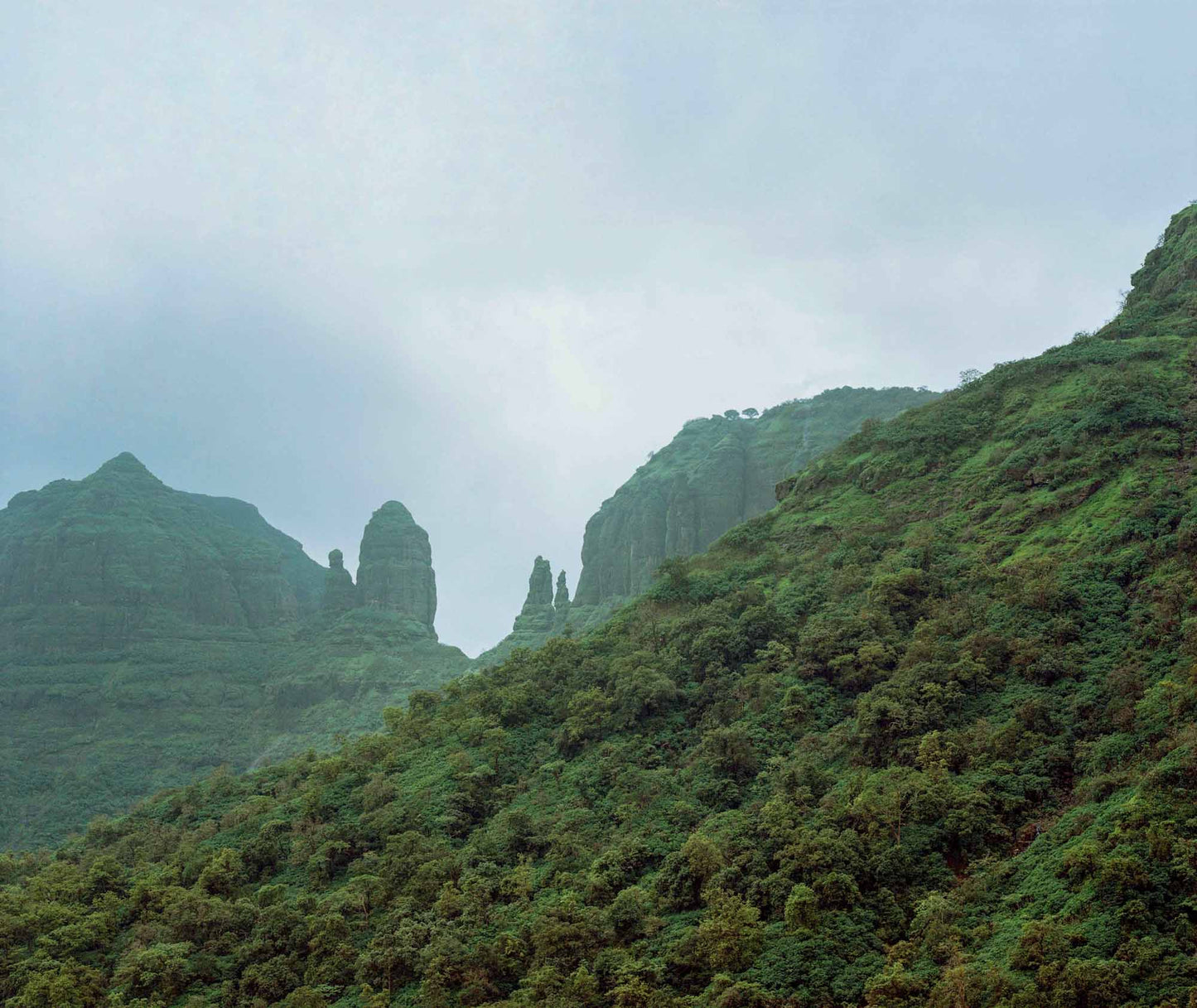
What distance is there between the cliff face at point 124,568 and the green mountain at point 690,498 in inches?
A: 1554

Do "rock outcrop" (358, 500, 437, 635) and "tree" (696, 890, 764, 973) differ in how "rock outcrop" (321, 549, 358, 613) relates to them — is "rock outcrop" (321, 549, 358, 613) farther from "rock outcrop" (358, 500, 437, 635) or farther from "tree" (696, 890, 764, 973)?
"tree" (696, 890, 764, 973)

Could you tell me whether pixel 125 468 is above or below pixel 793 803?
above

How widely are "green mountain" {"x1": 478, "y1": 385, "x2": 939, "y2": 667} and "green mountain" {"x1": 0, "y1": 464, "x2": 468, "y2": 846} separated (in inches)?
707

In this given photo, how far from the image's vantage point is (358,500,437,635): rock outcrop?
138 m

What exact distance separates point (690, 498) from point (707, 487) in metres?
2.46

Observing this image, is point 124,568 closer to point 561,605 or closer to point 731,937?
point 561,605

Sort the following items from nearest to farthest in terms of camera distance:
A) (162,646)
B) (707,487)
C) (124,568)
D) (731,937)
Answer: (731,937)
(707,487)
(162,646)
(124,568)

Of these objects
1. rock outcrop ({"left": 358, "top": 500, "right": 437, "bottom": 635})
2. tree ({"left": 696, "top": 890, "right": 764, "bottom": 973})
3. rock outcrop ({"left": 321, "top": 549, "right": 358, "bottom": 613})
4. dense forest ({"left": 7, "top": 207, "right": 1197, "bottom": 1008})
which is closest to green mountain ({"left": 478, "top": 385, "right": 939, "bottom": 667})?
rock outcrop ({"left": 358, "top": 500, "right": 437, "bottom": 635})

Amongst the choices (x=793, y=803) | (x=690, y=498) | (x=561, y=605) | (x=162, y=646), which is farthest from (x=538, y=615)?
(x=793, y=803)

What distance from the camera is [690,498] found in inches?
4205

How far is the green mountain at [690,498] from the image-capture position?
105 meters

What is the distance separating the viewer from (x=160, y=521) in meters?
140

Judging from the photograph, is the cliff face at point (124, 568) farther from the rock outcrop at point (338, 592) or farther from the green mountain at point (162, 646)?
the rock outcrop at point (338, 592)

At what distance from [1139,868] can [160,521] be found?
479ft
